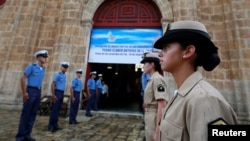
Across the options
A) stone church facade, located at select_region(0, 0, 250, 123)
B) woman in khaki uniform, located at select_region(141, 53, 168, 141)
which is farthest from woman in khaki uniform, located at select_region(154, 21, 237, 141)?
stone church facade, located at select_region(0, 0, 250, 123)

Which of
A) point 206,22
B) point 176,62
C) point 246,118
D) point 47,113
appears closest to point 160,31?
point 206,22

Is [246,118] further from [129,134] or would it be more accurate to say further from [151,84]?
[151,84]

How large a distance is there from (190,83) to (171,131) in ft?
0.90

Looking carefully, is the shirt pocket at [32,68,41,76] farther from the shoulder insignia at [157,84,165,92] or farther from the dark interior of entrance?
the dark interior of entrance

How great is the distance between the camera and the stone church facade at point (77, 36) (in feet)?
22.7

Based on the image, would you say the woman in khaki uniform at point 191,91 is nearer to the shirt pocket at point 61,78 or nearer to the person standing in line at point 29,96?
the person standing in line at point 29,96

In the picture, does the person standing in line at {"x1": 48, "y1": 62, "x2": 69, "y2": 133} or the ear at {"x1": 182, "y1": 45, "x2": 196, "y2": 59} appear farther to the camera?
the person standing in line at {"x1": 48, "y1": 62, "x2": 69, "y2": 133}

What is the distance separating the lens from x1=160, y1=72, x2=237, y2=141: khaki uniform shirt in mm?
717

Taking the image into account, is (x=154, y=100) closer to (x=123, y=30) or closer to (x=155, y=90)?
(x=155, y=90)

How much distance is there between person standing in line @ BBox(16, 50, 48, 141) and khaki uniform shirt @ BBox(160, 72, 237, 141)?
11.8 ft

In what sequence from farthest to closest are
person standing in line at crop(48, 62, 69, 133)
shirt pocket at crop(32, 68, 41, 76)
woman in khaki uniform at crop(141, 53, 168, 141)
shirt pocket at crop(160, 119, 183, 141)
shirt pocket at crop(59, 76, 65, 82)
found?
shirt pocket at crop(59, 76, 65, 82) → person standing in line at crop(48, 62, 69, 133) → shirt pocket at crop(32, 68, 41, 76) → woman in khaki uniform at crop(141, 53, 168, 141) → shirt pocket at crop(160, 119, 183, 141)

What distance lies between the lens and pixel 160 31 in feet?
26.0

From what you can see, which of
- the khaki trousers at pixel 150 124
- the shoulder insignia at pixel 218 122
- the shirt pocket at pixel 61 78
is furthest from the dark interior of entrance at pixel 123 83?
the shoulder insignia at pixel 218 122

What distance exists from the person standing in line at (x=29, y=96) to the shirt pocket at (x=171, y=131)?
140 inches
